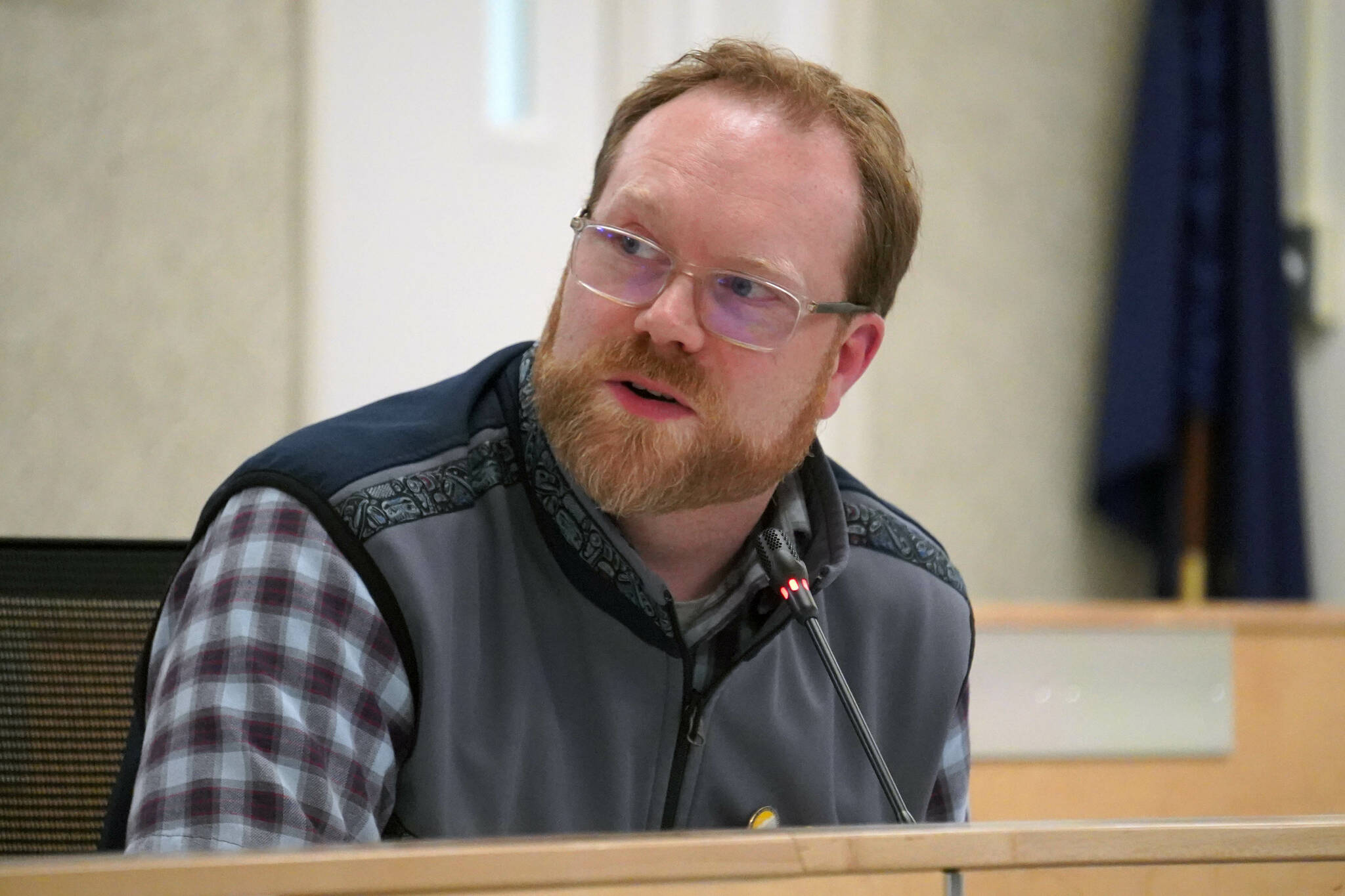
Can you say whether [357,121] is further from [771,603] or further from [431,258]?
[771,603]

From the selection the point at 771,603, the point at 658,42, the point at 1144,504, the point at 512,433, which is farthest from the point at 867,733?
the point at 1144,504

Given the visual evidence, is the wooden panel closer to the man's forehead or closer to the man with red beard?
the man with red beard

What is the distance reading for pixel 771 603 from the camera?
1235 millimetres

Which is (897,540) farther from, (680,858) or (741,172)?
(680,858)

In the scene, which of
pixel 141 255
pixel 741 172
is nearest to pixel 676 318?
pixel 741 172

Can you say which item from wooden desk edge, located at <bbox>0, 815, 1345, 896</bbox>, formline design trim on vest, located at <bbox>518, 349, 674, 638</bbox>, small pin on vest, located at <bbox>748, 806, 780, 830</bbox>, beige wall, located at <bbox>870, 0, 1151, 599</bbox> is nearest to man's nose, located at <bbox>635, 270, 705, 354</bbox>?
formline design trim on vest, located at <bbox>518, 349, 674, 638</bbox>

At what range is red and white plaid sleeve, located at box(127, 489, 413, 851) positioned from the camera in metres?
0.92

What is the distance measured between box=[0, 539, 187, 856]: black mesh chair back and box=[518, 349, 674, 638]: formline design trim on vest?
33 cm

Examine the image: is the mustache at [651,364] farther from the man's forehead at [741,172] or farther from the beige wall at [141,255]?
the beige wall at [141,255]

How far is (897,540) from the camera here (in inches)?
55.1

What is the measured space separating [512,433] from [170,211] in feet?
5.12

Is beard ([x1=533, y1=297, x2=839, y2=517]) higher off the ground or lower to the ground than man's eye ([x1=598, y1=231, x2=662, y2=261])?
lower

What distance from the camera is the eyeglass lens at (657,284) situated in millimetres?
1221

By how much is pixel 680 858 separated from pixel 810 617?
498mm
